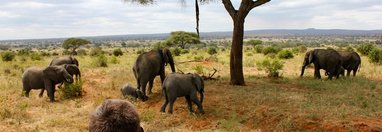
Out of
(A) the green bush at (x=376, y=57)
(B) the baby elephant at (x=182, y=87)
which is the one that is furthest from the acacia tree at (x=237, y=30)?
(A) the green bush at (x=376, y=57)

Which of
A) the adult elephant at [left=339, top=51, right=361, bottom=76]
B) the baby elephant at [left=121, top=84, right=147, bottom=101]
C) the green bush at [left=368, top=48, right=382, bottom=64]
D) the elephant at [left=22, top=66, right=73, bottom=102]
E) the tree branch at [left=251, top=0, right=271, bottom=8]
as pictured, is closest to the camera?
the baby elephant at [left=121, top=84, right=147, bottom=101]

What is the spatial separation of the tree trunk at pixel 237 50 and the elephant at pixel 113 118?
452 inches

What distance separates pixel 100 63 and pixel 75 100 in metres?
11.4

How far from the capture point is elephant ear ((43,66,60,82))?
13.0 m

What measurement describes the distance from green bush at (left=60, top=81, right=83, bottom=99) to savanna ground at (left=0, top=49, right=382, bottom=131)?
0.20 metres

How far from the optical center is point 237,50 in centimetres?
1497

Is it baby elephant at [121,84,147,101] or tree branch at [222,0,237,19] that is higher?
tree branch at [222,0,237,19]

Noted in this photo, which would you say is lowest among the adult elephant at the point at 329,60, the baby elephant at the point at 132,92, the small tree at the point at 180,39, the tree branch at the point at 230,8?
the small tree at the point at 180,39

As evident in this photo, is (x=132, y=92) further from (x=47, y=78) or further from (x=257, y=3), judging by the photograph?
(x=257, y=3)

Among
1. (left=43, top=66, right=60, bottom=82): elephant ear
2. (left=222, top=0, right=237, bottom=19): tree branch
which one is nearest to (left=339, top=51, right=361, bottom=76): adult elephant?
(left=222, top=0, right=237, bottom=19): tree branch

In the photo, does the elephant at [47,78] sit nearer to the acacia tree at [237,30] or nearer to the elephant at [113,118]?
the acacia tree at [237,30]

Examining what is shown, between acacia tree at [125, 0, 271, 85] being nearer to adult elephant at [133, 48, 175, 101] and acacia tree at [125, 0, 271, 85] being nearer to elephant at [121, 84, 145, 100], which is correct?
adult elephant at [133, 48, 175, 101]

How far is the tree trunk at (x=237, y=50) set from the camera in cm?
1477

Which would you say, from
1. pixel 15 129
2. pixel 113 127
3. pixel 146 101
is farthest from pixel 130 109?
pixel 146 101
